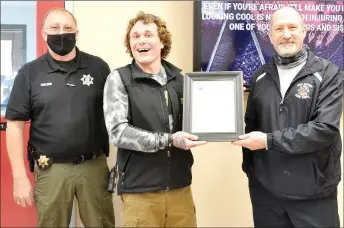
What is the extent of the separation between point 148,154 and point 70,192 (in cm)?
56

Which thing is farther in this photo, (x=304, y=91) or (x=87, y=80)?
(x=87, y=80)

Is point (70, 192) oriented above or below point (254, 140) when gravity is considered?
below

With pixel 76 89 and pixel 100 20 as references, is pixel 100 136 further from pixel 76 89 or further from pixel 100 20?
pixel 100 20

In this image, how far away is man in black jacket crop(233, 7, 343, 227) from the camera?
1.76m

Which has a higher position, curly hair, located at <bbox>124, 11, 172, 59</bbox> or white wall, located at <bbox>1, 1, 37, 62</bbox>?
white wall, located at <bbox>1, 1, 37, 62</bbox>

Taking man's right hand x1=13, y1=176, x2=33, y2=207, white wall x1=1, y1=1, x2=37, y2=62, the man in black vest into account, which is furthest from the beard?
white wall x1=1, y1=1, x2=37, y2=62

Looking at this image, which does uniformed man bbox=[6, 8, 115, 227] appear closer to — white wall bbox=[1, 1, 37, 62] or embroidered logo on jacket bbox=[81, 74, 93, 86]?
embroidered logo on jacket bbox=[81, 74, 93, 86]

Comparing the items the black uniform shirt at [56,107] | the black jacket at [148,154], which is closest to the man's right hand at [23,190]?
the black uniform shirt at [56,107]

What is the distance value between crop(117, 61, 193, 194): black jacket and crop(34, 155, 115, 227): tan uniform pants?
0.34 metres

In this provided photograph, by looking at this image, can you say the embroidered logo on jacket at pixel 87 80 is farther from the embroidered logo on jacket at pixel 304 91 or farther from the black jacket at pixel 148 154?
the embroidered logo on jacket at pixel 304 91

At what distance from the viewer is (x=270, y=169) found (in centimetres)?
187

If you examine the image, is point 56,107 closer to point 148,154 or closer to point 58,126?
point 58,126

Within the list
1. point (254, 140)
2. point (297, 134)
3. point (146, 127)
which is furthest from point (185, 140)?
point (297, 134)

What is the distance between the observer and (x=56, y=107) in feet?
6.79
